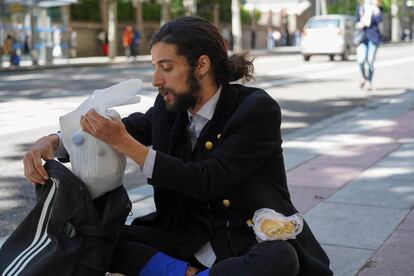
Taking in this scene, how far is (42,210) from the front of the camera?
7.98 ft

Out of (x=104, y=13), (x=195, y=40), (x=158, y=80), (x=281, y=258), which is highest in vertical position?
(x=104, y=13)

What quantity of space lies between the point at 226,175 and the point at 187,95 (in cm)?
33

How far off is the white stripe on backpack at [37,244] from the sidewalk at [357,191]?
5.43 ft

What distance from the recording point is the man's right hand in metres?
2.44

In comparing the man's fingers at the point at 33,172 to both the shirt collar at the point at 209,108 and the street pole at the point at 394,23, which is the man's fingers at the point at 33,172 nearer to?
the shirt collar at the point at 209,108

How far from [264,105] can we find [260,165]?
219mm

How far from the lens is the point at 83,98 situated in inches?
492

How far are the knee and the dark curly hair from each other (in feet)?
2.13

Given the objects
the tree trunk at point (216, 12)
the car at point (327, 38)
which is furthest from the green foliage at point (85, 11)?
the car at point (327, 38)

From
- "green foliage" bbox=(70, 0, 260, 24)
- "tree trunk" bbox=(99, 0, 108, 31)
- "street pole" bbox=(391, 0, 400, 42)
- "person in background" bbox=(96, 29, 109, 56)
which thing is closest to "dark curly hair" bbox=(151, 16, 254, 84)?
"person in background" bbox=(96, 29, 109, 56)

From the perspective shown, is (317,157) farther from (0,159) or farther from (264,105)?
(264,105)

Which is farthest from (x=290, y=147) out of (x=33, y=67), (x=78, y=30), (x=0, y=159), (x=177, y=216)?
(x=78, y=30)

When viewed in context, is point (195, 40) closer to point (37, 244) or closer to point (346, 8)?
point (37, 244)

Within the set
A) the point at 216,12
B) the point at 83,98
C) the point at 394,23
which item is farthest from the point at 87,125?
the point at 394,23
